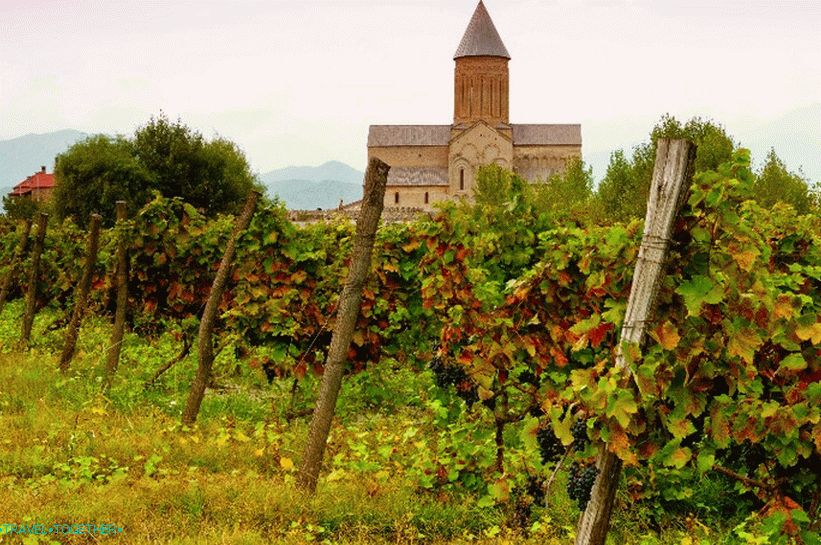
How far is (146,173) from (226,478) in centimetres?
4999

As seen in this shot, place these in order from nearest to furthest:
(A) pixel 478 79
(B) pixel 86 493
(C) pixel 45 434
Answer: (B) pixel 86 493, (C) pixel 45 434, (A) pixel 478 79

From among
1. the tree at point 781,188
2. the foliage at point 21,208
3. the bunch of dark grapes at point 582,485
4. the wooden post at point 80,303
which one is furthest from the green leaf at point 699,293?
the foliage at point 21,208

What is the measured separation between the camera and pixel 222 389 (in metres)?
11.3

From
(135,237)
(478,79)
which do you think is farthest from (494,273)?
(478,79)

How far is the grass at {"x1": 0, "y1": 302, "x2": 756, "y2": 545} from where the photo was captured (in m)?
5.83

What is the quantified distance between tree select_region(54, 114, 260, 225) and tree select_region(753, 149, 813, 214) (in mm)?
26943

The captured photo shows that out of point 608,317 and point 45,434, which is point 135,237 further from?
point 608,317

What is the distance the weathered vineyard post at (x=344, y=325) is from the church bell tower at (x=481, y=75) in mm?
91377

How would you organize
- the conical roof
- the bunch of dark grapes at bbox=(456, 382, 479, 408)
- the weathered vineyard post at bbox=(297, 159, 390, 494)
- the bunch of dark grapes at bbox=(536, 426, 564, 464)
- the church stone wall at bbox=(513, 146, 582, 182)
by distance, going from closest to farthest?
the bunch of dark grapes at bbox=(536, 426, 564, 464)
the bunch of dark grapes at bbox=(456, 382, 479, 408)
the weathered vineyard post at bbox=(297, 159, 390, 494)
the conical roof
the church stone wall at bbox=(513, 146, 582, 182)

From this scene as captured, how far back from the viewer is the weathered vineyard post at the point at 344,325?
6.60m

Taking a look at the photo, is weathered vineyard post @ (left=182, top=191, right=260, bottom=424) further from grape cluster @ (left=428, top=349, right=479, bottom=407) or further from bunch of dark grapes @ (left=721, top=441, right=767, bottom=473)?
bunch of dark grapes @ (left=721, top=441, right=767, bottom=473)

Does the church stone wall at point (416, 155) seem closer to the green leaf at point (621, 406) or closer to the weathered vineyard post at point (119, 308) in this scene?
the weathered vineyard post at point (119, 308)

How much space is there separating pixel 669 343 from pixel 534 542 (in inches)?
75.5

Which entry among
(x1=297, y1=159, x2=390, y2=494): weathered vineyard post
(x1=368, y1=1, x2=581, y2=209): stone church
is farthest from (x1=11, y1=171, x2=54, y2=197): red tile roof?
(x1=297, y1=159, x2=390, y2=494): weathered vineyard post
